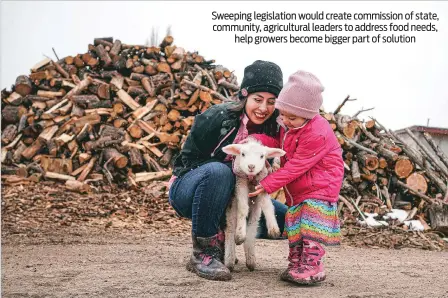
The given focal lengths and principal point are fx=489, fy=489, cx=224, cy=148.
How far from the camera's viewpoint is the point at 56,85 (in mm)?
8812

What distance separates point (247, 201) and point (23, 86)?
22.6ft

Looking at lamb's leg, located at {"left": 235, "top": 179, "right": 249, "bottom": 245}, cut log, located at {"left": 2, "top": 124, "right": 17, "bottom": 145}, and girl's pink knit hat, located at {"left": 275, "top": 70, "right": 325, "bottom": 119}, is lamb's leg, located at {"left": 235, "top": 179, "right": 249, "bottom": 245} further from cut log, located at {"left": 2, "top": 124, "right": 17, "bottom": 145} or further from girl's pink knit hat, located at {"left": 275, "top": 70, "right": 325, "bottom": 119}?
cut log, located at {"left": 2, "top": 124, "right": 17, "bottom": 145}

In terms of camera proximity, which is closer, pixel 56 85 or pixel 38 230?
pixel 38 230

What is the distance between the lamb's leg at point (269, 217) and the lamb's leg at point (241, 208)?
114 millimetres

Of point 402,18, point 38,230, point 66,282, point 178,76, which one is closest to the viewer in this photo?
point 66,282

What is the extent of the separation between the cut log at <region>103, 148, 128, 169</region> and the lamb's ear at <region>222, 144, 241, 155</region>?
→ 4476mm

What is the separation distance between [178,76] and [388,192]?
391 centimetres

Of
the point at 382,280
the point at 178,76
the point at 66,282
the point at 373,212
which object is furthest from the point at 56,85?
the point at 382,280

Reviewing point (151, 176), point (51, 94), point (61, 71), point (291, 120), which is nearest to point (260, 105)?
point (291, 120)

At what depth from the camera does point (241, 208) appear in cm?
322

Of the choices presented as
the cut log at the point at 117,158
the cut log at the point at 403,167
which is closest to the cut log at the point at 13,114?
the cut log at the point at 117,158

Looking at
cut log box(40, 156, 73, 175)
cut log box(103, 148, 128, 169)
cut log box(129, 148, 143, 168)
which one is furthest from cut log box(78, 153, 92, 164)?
cut log box(129, 148, 143, 168)

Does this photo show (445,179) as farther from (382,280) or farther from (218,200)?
(218,200)

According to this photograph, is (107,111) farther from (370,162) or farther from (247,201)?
(247,201)
